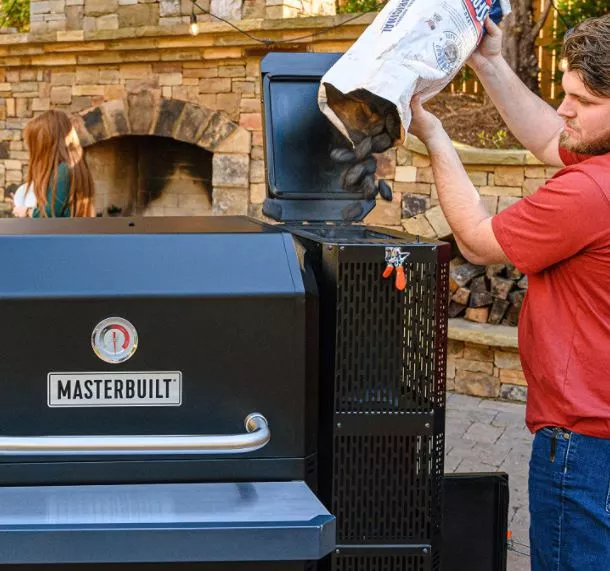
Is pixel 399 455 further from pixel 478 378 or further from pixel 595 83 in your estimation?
pixel 478 378

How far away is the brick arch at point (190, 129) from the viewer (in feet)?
28.0

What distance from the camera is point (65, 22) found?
9641 mm

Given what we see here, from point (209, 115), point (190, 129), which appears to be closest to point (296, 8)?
point (209, 115)

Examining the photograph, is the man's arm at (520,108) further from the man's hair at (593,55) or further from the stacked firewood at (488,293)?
the stacked firewood at (488,293)

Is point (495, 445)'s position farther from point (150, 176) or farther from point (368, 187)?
point (150, 176)

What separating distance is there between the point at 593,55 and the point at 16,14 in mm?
10956

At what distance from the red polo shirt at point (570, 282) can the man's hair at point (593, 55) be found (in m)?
0.15

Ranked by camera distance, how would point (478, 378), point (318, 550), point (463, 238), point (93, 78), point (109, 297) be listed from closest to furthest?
1. point (318, 550)
2. point (109, 297)
3. point (463, 238)
4. point (478, 378)
5. point (93, 78)

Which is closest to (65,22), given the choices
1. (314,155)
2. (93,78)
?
(93,78)

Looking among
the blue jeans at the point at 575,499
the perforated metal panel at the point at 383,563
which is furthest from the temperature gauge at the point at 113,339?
the blue jeans at the point at 575,499

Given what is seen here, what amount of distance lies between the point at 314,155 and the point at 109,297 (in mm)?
872

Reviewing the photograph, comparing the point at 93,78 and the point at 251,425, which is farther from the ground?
the point at 93,78

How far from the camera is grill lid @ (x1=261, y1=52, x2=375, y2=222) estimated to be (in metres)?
2.46

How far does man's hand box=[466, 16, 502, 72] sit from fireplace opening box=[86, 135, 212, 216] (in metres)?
7.08
